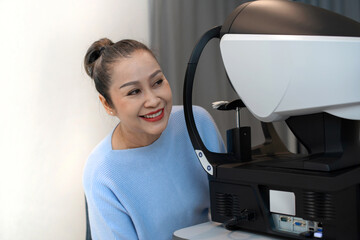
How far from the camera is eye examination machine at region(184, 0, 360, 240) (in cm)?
77

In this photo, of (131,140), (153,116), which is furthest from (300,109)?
(131,140)

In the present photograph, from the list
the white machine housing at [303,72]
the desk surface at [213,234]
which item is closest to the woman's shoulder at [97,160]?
the desk surface at [213,234]

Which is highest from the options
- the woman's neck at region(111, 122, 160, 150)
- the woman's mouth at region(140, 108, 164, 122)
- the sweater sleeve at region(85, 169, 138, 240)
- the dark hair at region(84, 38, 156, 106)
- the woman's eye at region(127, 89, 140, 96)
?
the dark hair at region(84, 38, 156, 106)

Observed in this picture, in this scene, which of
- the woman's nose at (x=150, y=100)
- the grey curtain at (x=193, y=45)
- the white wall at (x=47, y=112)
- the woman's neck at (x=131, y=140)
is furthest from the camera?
the grey curtain at (x=193, y=45)

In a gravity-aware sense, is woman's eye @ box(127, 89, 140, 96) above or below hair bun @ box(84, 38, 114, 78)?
below

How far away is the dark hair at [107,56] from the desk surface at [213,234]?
0.43 m

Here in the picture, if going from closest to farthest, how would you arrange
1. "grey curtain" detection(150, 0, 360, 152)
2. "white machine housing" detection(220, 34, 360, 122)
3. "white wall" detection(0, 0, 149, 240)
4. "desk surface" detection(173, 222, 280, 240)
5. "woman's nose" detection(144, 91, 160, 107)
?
"white machine housing" detection(220, 34, 360, 122), "desk surface" detection(173, 222, 280, 240), "woman's nose" detection(144, 91, 160, 107), "white wall" detection(0, 0, 149, 240), "grey curtain" detection(150, 0, 360, 152)

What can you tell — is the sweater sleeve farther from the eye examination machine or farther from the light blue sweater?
the eye examination machine

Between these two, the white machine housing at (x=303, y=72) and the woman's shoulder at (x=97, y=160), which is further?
the woman's shoulder at (x=97, y=160)

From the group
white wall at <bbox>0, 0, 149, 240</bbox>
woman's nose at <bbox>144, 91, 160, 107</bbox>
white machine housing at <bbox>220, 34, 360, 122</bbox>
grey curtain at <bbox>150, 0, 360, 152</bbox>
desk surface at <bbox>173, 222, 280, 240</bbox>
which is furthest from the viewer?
grey curtain at <bbox>150, 0, 360, 152</bbox>

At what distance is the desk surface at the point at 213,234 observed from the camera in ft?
2.96

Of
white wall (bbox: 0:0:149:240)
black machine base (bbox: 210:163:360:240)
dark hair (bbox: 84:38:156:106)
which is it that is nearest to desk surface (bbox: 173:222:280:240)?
black machine base (bbox: 210:163:360:240)

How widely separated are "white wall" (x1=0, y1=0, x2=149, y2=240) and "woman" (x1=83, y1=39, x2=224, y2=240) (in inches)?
35.5

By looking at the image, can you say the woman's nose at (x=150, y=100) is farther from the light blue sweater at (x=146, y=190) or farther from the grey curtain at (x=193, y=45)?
the grey curtain at (x=193, y=45)
